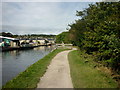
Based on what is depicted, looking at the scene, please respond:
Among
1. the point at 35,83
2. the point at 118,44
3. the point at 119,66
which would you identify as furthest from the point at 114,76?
the point at 35,83

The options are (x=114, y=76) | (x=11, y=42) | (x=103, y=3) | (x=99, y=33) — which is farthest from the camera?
(x=11, y=42)

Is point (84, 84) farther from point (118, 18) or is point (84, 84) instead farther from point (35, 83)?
point (118, 18)

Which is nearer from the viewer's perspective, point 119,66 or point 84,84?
point 84,84

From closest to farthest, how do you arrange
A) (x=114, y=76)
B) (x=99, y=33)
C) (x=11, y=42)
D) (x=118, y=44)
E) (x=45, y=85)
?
(x=118, y=44) → (x=45, y=85) → (x=114, y=76) → (x=99, y=33) → (x=11, y=42)

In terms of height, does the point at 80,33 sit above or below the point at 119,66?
above

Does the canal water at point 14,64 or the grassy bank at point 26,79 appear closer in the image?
the grassy bank at point 26,79

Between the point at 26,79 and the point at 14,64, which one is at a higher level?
the point at 26,79

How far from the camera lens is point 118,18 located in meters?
6.59

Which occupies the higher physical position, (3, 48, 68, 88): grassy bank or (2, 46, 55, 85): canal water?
(3, 48, 68, 88): grassy bank

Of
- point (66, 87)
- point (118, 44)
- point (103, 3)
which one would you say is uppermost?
point (103, 3)

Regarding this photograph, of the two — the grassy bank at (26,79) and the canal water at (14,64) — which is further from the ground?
the grassy bank at (26,79)

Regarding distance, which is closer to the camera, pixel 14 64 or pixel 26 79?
pixel 26 79

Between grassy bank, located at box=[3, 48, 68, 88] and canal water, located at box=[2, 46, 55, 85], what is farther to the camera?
canal water, located at box=[2, 46, 55, 85]

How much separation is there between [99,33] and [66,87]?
477 cm
